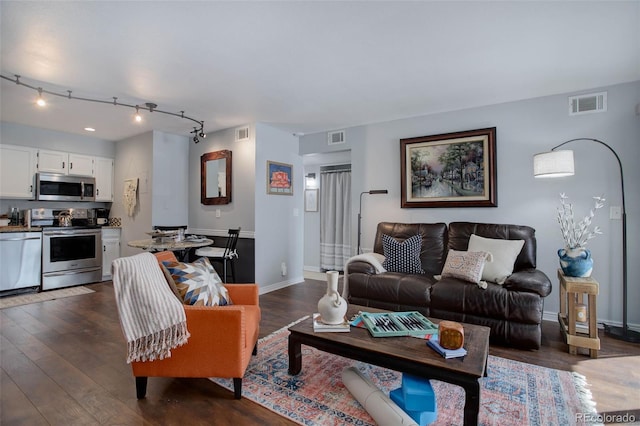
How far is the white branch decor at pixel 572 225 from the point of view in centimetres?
292

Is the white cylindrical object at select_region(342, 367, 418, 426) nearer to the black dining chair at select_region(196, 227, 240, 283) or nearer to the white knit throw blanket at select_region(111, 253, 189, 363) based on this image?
the white knit throw blanket at select_region(111, 253, 189, 363)

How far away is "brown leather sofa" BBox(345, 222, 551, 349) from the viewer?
2.60 metres

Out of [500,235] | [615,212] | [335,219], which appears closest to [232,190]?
[335,219]

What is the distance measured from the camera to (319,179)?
6.17 metres

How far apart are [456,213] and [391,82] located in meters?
1.81

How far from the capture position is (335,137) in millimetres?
4785

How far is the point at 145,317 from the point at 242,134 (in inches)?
132

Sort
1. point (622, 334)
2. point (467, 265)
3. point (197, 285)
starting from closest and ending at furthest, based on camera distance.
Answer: point (197, 285), point (622, 334), point (467, 265)

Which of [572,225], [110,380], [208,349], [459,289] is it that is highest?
[572,225]

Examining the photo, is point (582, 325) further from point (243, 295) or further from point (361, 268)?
point (243, 295)

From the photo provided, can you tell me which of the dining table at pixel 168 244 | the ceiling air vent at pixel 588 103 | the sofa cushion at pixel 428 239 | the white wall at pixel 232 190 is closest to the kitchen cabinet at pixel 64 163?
the white wall at pixel 232 190

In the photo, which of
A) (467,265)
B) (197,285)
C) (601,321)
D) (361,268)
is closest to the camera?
(197,285)

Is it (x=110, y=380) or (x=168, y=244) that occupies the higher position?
(x=168, y=244)

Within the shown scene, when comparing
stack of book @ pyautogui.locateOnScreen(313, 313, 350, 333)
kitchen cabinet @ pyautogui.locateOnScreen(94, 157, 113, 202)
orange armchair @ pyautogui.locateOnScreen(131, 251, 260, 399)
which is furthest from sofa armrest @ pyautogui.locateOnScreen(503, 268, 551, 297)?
kitchen cabinet @ pyautogui.locateOnScreen(94, 157, 113, 202)
